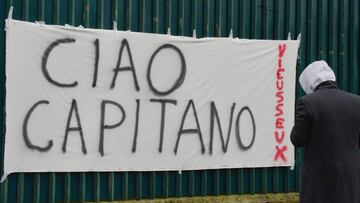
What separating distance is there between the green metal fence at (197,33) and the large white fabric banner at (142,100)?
110 millimetres

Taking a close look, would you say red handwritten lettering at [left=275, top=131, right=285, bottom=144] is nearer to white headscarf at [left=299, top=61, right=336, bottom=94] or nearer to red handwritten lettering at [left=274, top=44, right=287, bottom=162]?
red handwritten lettering at [left=274, top=44, right=287, bottom=162]

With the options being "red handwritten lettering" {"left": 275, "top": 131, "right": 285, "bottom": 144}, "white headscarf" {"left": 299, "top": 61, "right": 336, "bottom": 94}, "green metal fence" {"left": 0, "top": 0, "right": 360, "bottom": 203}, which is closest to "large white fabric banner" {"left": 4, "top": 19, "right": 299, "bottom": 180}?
"red handwritten lettering" {"left": 275, "top": 131, "right": 285, "bottom": 144}

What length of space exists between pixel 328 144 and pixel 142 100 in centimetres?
220

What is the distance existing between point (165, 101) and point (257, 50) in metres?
1.32

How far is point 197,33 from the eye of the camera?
6.54 meters

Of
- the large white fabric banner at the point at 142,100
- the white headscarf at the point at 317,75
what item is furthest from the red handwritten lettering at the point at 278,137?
the white headscarf at the point at 317,75

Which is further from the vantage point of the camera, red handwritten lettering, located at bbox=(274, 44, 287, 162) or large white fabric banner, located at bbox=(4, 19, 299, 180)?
Answer: red handwritten lettering, located at bbox=(274, 44, 287, 162)

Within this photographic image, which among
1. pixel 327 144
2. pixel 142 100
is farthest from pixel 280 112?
pixel 327 144

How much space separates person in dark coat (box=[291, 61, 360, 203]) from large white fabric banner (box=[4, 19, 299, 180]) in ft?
6.51

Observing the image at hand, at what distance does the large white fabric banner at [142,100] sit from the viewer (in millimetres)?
5559

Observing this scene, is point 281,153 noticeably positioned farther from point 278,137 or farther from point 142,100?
point 142,100

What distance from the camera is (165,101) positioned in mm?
6227

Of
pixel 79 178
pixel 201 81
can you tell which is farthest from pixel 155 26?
pixel 79 178

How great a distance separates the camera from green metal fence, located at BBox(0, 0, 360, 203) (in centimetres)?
568
